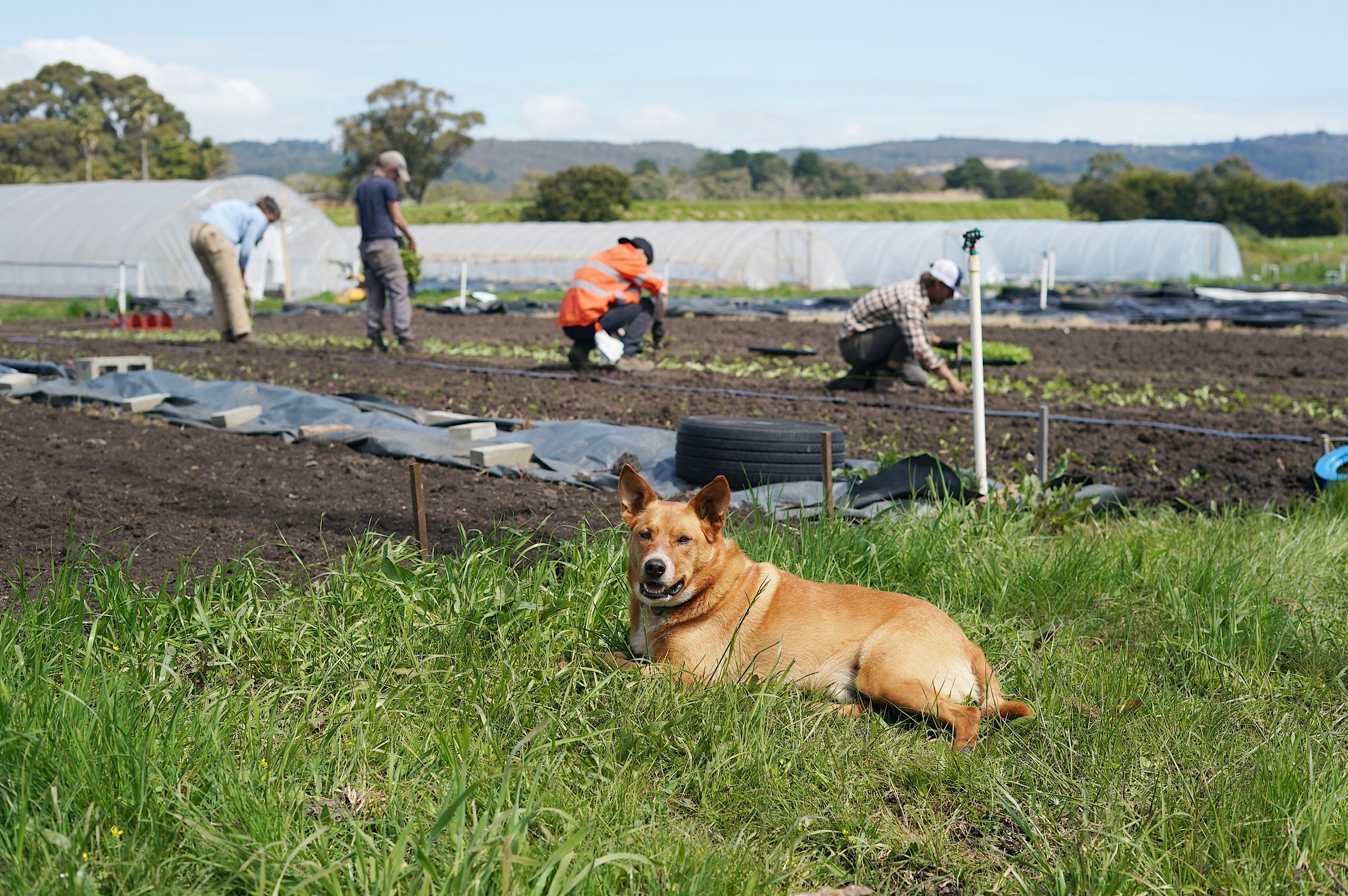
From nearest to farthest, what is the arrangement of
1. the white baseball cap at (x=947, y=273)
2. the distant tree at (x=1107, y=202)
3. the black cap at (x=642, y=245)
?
the white baseball cap at (x=947, y=273), the black cap at (x=642, y=245), the distant tree at (x=1107, y=202)

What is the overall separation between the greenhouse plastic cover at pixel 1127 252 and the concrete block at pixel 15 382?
97.6 feet

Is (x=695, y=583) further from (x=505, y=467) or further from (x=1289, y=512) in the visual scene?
(x=1289, y=512)

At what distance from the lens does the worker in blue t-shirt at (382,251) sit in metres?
13.5

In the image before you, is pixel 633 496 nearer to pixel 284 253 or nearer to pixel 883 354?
pixel 883 354

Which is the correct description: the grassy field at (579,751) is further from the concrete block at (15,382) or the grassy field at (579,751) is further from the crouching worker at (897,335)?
the concrete block at (15,382)

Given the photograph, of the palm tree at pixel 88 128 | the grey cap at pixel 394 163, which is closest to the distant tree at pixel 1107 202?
the grey cap at pixel 394 163

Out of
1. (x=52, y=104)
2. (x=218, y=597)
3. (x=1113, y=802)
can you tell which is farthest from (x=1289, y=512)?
(x=52, y=104)

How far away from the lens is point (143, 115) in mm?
80125

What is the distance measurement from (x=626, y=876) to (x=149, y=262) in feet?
93.9

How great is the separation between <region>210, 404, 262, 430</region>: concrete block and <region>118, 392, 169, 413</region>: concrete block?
78cm

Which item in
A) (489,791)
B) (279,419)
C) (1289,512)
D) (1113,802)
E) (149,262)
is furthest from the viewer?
(149,262)

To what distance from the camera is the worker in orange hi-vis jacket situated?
38.4 ft

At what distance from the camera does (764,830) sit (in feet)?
9.19

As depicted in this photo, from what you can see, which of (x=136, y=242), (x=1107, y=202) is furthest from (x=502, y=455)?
(x=1107, y=202)
